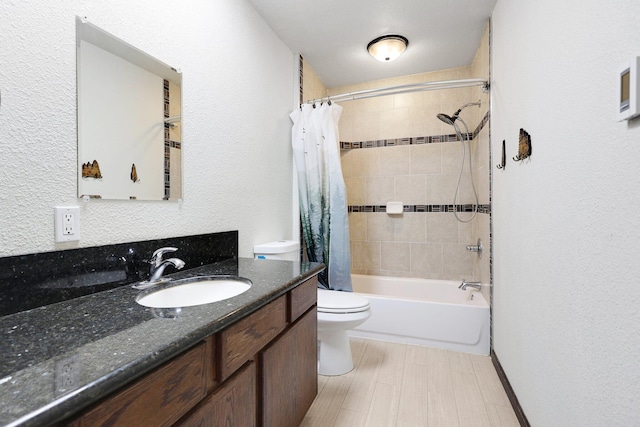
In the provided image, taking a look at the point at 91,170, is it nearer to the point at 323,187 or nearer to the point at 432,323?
the point at 323,187

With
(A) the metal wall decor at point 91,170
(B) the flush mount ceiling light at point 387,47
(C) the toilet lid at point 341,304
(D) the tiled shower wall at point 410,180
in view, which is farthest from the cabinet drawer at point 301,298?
(B) the flush mount ceiling light at point 387,47

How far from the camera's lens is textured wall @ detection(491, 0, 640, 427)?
73 centimetres

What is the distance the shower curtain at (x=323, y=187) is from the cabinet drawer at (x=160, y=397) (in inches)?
69.2

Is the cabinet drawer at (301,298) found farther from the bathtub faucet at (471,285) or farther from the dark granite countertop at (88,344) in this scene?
the bathtub faucet at (471,285)

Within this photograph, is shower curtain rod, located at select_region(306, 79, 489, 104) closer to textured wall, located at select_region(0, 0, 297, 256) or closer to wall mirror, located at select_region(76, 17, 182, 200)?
textured wall, located at select_region(0, 0, 297, 256)

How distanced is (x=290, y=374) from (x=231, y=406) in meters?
0.39

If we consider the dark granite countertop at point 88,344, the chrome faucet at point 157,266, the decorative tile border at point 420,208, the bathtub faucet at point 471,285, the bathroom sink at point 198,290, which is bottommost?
the bathtub faucet at point 471,285

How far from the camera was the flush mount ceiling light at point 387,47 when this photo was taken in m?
2.30

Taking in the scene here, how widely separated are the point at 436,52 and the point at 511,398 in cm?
256

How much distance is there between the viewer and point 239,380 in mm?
879

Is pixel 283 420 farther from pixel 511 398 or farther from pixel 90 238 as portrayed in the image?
pixel 511 398

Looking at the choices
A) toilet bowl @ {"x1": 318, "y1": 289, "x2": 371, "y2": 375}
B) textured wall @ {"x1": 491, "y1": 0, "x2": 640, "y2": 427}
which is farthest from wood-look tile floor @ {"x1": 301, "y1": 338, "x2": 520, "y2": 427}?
textured wall @ {"x1": 491, "y1": 0, "x2": 640, "y2": 427}

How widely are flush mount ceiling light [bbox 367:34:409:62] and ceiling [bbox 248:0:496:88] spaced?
0.04 metres

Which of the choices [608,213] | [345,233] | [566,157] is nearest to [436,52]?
[345,233]
